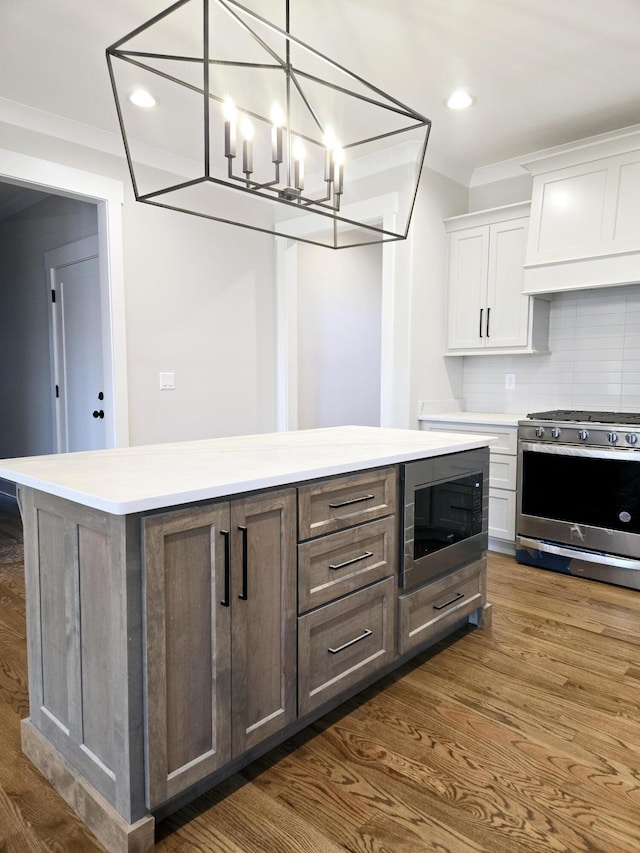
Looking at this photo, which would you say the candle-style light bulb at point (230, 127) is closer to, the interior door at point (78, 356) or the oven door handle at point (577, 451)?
the oven door handle at point (577, 451)

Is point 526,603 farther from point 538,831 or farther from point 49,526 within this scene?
point 49,526

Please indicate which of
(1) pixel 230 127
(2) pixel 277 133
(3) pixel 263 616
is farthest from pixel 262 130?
(3) pixel 263 616

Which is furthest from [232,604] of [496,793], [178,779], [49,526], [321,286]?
[321,286]

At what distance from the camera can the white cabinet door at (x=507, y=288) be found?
374cm

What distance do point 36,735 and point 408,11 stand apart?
2.92 metres

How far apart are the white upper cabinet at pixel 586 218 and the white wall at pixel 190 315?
201cm

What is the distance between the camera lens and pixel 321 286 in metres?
5.21

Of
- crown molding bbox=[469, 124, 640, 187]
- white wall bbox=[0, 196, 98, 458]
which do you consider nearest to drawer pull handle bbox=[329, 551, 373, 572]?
crown molding bbox=[469, 124, 640, 187]

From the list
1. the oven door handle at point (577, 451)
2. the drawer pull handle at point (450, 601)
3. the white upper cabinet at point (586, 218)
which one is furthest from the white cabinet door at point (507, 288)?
the drawer pull handle at point (450, 601)

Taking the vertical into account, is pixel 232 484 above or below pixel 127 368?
below

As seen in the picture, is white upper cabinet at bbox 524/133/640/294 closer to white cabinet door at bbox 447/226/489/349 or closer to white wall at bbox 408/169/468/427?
white cabinet door at bbox 447/226/489/349

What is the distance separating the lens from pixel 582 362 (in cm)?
379

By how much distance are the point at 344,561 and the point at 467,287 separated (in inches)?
108

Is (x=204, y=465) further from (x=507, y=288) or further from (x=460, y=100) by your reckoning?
(x=507, y=288)
